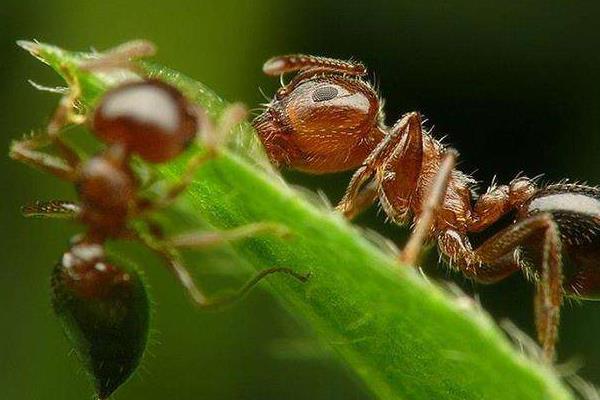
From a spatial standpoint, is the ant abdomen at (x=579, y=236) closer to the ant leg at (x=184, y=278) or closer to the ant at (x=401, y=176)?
the ant at (x=401, y=176)

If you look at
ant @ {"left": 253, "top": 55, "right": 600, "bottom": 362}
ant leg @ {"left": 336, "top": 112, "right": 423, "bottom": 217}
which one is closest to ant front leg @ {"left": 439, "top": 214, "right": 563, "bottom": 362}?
ant @ {"left": 253, "top": 55, "right": 600, "bottom": 362}

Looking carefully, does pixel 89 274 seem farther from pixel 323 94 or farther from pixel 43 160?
pixel 323 94

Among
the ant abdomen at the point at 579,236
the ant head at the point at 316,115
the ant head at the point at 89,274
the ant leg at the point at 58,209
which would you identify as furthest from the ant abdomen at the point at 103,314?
the ant abdomen at the point at 579,236

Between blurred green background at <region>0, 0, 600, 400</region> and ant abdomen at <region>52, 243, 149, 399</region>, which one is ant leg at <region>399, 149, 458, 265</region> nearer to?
ant abdomen at <region>52, 243, 149, 399</region>

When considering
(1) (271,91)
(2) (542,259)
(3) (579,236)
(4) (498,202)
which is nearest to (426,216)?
(2) (542,259)

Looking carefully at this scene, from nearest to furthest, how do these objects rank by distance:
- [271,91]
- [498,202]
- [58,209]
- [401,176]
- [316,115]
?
[58,209] → [316,115] → [401,176] → [498,202] → [271,91]

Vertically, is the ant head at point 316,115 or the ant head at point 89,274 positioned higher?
the ant head at point 316,115
